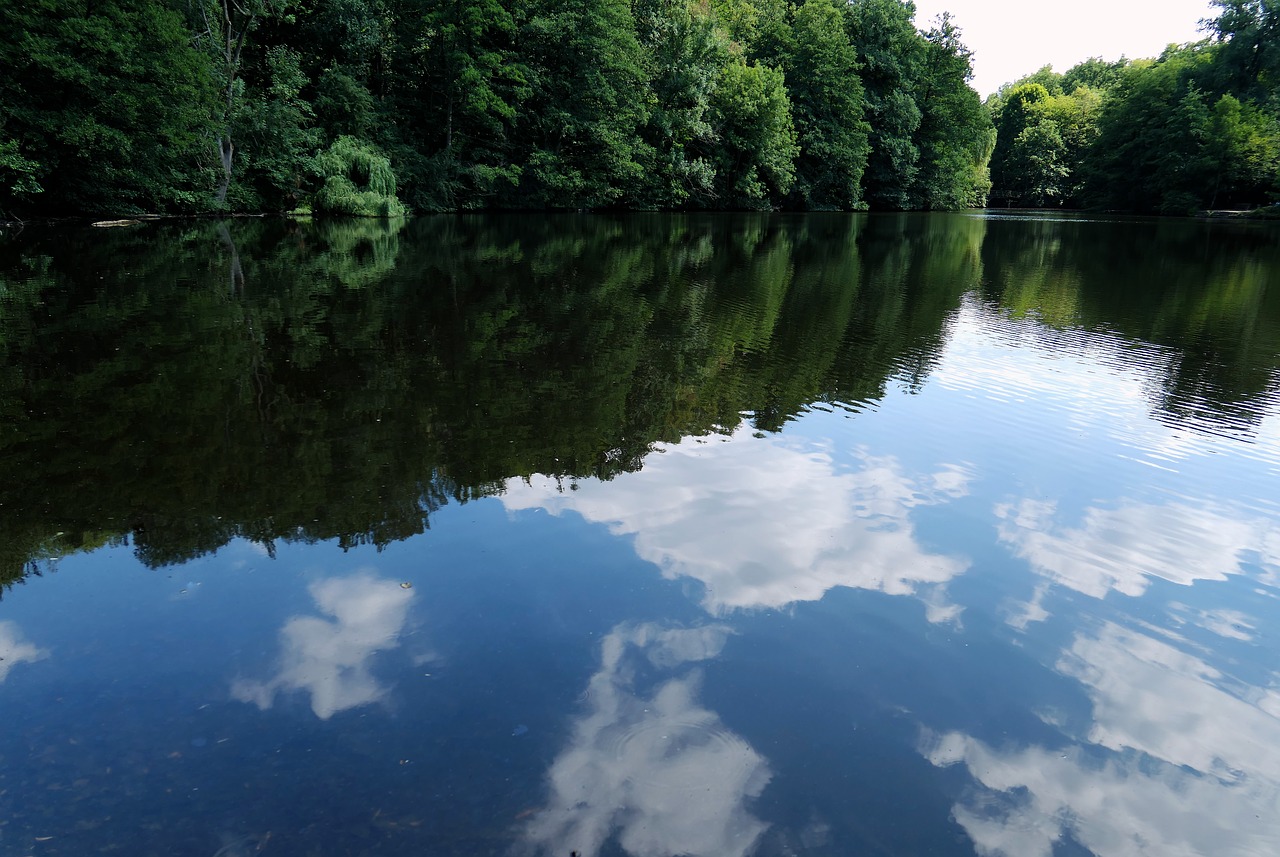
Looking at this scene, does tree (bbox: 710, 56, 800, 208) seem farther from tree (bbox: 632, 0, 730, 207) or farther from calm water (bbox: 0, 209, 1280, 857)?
calm water (bbox: 0, 209, 1280, 857)

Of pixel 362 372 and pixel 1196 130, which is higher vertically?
pixel 1196 130

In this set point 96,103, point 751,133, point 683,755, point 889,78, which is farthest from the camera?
point 889,78

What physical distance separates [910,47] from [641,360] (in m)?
57.3

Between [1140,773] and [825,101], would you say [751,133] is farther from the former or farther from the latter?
[1140,773]

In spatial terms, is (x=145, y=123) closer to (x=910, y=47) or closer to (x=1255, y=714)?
(x=1255, y=714)

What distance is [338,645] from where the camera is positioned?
4.25 metres

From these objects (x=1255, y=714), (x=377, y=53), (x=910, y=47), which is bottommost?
(x=1255, y=714)

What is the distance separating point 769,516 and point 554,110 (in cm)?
3880

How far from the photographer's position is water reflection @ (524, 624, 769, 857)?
3.10m

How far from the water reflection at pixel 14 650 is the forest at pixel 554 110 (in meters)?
24.2

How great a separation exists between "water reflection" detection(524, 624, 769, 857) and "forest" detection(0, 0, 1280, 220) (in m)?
26.7

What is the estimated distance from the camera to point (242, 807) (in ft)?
10.2

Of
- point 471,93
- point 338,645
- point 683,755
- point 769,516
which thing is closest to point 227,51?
point 471,93

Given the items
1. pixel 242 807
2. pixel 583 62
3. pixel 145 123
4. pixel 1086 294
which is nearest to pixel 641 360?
pixel 242 807
